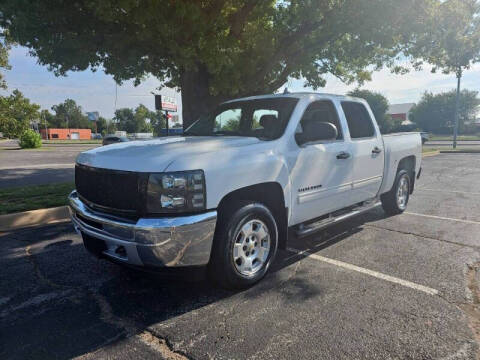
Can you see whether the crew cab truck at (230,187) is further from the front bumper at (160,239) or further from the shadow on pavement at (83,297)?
the shadow on pavement at (83,297)

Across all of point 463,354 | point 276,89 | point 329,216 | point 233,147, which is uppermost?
point 276,89

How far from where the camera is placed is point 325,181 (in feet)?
13.3

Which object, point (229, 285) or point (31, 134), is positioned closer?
point (229, 285)

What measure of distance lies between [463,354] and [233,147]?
237 cm

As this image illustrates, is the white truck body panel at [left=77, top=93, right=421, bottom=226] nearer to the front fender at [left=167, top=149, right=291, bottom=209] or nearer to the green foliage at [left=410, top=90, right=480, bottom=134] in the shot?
the front fender at [left=167, top=149, right=291, bottom=209]

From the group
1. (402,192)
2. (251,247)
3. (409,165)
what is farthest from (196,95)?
(251,247)

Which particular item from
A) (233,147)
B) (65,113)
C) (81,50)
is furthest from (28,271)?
(65,113)

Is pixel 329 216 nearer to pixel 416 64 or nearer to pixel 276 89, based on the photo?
pixel 276 89

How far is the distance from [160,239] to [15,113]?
56.2 feet

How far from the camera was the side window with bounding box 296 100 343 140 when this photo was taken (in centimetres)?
434

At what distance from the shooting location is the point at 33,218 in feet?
19.2

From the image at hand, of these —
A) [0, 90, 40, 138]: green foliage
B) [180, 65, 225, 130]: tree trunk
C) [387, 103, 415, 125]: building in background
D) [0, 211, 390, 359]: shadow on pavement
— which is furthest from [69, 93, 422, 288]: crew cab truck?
[387, 103, 415, 125]: building in background

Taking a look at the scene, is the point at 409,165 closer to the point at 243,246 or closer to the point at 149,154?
the point at 243,246

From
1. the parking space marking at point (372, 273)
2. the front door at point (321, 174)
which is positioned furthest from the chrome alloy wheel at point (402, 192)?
the parking space marking at point (372, 273)
